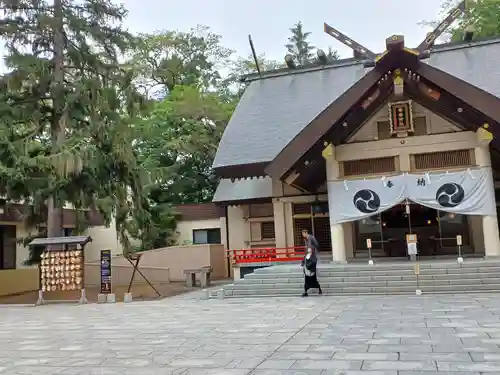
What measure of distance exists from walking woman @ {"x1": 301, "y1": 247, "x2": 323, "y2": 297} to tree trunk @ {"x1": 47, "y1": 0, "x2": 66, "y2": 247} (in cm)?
819

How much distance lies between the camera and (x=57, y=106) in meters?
16.0

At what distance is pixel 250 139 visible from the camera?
19.0 m

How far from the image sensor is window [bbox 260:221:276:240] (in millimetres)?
20031

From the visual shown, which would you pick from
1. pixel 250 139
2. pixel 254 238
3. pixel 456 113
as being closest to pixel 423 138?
pixel 456 113

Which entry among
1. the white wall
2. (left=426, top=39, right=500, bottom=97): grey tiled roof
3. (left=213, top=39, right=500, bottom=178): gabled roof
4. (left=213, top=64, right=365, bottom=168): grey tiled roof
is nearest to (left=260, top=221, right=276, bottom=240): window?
(left=213, top=39, right=500, bottom=178): gabled roof

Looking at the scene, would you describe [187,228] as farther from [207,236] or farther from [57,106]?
[57,106]

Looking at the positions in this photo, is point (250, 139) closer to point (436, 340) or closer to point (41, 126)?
point (41, 126)

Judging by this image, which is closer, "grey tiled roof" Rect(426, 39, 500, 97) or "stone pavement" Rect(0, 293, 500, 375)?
"stone pavement" Rect(0, 293, 500, 375)

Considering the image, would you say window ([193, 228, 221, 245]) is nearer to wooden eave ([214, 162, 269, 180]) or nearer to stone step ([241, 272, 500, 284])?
wooden eave ([214, 162, 269, 180])

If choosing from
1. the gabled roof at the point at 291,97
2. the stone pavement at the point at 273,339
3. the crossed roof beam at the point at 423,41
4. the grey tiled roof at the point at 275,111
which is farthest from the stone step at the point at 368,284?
the crossed roof beam at the point at 423,41

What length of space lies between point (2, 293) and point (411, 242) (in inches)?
578

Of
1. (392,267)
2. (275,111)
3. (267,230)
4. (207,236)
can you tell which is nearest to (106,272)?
(267,230)

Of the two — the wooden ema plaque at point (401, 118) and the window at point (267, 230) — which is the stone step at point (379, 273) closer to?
the wooden ema plaque at point (401, 118)

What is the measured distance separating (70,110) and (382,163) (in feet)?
33.0
